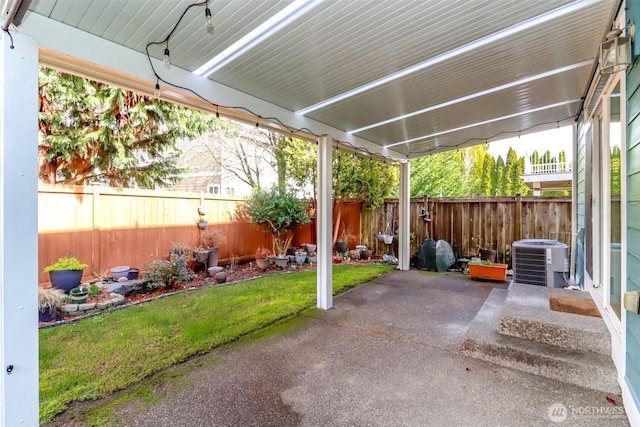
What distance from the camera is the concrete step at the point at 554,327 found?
255cm

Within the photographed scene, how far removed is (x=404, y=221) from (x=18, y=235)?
20.4 ft

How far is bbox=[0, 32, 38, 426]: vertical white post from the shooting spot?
5.37ft

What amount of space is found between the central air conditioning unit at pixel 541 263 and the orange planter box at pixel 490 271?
3.16ft

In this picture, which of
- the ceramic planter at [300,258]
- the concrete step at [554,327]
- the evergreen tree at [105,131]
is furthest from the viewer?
the ceramic planter at [300,258]

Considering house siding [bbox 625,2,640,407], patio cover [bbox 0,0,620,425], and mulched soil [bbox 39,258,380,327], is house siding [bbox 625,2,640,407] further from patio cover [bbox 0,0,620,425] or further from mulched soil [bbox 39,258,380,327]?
mulched soil [bbox 39,258,380,327]

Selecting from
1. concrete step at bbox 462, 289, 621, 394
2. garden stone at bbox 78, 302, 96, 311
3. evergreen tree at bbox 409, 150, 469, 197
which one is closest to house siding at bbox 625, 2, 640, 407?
concrete step at bbox 462, 289, 621, 394

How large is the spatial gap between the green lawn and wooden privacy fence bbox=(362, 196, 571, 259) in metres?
3.21

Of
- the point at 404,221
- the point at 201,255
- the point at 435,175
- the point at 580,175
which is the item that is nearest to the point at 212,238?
the point at 201,255

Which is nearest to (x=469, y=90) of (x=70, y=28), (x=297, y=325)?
(x=297, y=325)

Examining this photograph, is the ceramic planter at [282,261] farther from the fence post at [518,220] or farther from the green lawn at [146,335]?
the fence post at [518,220]

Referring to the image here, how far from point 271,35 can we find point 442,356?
10.1 feet

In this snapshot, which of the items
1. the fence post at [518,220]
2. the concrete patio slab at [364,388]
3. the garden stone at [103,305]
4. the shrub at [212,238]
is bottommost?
the concrete patio slab at [364,388]

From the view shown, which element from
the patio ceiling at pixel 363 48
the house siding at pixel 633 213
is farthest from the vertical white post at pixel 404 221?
the house siding at pixel 633 213

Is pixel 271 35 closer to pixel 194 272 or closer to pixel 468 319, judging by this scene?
pixel 468 319
